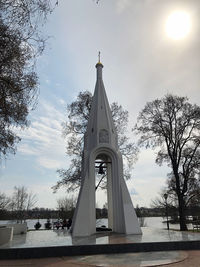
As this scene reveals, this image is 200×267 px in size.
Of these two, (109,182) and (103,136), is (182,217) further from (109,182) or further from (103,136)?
(103,136)

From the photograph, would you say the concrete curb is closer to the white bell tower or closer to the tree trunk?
the white bell tower

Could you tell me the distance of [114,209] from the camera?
39.4ft

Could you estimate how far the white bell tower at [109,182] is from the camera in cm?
1111

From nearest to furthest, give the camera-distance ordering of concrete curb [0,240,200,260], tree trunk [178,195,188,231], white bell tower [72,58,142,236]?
concrete curb [0,240,200,260], white bell tower [72,58,142,236], tree trunk [178,195,188,231]

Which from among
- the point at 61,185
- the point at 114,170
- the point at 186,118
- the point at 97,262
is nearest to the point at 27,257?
the point at 97,262

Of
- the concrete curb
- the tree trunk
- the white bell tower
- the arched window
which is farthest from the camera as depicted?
the tree trunk

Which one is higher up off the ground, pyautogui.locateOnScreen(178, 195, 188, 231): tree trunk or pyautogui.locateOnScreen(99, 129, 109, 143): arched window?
pyautogui.locateOnScreen(99, 129, 109, 143): arched window

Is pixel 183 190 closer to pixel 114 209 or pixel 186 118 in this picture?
pixel 186 118

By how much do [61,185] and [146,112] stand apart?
399 inches

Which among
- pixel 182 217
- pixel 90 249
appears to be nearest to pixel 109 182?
pixel 90 249

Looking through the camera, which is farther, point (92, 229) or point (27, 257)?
point (92, 229)

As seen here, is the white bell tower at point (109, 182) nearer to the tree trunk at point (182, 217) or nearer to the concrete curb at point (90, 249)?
the concrete curb at point (90, 249)

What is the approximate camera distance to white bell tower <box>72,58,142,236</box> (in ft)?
36.4

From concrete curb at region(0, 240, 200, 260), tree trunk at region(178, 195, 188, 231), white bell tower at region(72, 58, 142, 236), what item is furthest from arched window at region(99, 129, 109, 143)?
tree trunk at region(178, 195, 188, 231)
